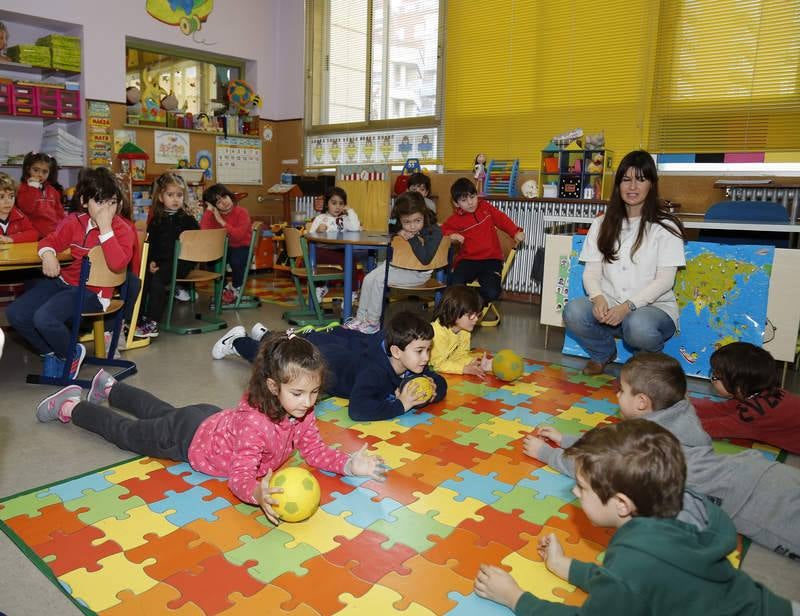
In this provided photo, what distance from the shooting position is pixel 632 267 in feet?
12.3

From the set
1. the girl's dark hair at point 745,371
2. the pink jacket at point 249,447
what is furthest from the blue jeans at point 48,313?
the girl's dark hair at point 745,371

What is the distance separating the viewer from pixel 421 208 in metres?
4.77

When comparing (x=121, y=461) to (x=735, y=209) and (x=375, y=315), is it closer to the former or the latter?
(x=375, y=315)

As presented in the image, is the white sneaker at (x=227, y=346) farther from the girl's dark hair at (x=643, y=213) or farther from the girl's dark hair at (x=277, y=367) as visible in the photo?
the girl's dark hair at (x=643, y=213)

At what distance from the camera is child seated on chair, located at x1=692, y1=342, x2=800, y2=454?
2.69 m

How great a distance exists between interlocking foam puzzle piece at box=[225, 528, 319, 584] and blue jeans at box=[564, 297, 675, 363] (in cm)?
234

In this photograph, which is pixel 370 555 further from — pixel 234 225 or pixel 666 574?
pixel 234 225

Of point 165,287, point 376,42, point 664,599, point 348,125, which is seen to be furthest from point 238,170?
point 664,599

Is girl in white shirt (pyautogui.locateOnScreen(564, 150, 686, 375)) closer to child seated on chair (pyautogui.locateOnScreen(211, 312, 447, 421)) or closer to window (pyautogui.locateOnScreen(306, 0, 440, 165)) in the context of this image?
child seated on chair (pyautogui.locateOnScreen(211, 312, 447, 421))

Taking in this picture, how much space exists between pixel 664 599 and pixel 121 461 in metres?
2.10

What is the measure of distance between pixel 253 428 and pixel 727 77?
5.28 meters

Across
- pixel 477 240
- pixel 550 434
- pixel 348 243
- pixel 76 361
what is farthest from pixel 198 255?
pixel 550 434

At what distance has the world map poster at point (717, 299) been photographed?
3.68 meters

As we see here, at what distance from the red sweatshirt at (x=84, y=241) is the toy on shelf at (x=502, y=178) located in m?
3.99
